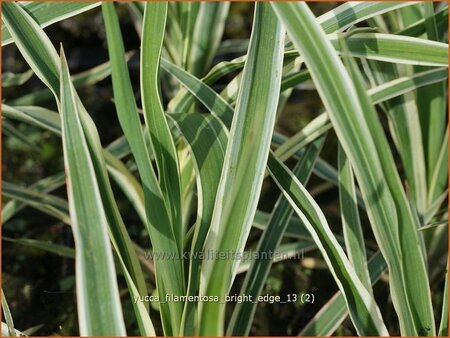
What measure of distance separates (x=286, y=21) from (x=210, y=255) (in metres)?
0.22

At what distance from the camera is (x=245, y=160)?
539 mm

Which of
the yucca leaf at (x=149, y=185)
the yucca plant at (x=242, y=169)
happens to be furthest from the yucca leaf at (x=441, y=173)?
the yucca leaf at (x=149, y=185)

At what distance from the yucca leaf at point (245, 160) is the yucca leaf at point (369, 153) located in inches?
2.1

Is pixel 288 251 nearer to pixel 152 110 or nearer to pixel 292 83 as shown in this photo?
pixel 292 83

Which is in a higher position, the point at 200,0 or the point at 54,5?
the point at 200,0

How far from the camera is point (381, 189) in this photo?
581 mm

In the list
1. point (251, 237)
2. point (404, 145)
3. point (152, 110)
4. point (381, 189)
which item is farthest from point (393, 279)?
point (251, 237)

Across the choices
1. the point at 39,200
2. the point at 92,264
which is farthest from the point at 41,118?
the point at 92,264

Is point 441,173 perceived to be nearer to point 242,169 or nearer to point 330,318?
point 330,318

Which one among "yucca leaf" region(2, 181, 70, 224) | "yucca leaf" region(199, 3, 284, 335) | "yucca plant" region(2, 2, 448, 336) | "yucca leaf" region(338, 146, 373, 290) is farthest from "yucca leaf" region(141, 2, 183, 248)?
"yucca leaf" region(2, 181, 70, 224)

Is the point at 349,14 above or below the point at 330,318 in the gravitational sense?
above

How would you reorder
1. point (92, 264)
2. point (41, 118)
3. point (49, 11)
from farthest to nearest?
point (41, 118) < point (49, 11) < point (92, 264)

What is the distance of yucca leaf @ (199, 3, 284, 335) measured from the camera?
525 mm

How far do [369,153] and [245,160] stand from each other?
0.11 meters
